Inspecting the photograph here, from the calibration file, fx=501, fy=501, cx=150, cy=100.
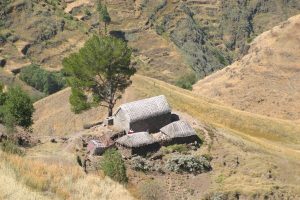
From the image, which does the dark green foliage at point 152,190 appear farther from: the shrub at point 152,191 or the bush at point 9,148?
the bush at point 9,148

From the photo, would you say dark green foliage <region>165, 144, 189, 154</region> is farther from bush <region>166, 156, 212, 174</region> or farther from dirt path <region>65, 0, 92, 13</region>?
dirt path <region>65, 0, 92, 13</region>

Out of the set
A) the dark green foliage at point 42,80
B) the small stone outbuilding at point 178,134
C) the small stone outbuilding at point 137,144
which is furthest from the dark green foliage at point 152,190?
the dark green foliage at point 42,80

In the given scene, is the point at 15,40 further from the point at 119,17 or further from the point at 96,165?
the point at 96,165

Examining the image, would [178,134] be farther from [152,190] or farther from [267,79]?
[267,79]

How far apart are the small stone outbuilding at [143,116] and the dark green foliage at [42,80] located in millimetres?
78532

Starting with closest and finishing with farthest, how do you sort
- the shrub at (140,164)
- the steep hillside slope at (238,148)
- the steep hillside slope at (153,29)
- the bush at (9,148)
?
the bush at (9,148) < the shrub at (140,164) < the steep hillside slope at (238,148) < the steep hillside slope at (153,29)

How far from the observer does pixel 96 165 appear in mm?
36812

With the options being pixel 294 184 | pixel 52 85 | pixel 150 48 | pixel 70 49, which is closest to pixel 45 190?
pixel 294 184

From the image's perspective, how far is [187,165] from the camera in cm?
4034

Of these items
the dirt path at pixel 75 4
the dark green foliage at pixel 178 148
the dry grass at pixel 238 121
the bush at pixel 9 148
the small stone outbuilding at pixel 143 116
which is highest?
the bush at pixel 9 148

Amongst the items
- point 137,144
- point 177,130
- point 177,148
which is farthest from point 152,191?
point 177,130

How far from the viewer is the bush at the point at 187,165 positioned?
4016 centimetres

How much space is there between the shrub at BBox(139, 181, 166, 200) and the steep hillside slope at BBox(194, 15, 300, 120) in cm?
4707

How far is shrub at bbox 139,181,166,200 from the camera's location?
1211 inches
